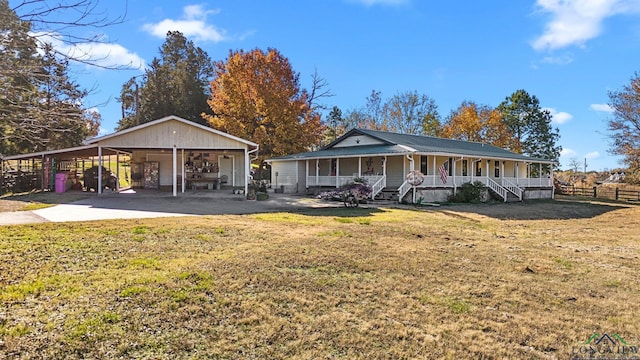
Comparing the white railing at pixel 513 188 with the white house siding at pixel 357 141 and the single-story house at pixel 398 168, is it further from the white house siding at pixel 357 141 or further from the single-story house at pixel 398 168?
the white house siding at pixel 357 141

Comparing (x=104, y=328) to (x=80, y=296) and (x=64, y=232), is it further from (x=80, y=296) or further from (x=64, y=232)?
(x=64, y=232)

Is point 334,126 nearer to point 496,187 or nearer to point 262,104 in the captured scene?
point 262,104

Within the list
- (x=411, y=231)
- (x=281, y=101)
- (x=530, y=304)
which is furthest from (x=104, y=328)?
(x=281, y=101)

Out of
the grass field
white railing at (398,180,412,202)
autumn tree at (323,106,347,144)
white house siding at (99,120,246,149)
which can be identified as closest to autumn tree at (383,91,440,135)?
autumn tree at (323,106,347,144)

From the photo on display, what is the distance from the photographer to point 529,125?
45.9 metres

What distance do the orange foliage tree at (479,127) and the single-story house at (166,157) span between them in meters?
27.5

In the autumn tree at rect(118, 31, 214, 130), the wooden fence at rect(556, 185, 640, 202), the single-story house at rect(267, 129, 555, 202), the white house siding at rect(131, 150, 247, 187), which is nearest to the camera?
the single-story house at rect(267, 129, 555, 202)

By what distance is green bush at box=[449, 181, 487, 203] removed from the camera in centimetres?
2208

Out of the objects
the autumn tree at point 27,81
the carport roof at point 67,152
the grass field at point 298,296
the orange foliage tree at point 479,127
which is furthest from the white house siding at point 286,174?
the orange foliage tree at point 479,127

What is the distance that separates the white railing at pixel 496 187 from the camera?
24.0 m

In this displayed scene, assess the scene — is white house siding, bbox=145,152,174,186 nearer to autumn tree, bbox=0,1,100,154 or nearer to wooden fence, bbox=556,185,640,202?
autumn tree, bbox=0,1,100,154

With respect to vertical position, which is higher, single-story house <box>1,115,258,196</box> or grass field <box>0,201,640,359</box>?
single-story house <box>1,115,258,196</box>

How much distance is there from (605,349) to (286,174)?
82.8 ft

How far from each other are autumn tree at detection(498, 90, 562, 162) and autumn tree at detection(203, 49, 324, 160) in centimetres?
2708
